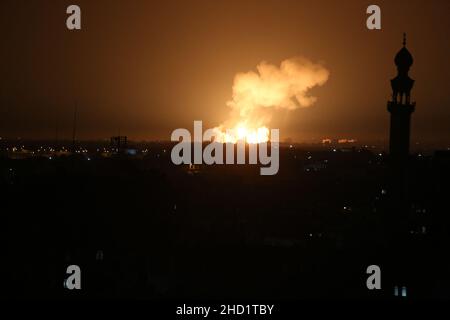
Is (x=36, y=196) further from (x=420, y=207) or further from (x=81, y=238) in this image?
(x=420, y=207)

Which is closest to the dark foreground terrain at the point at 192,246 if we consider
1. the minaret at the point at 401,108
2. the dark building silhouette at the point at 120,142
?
the minaret at the point at 401,108

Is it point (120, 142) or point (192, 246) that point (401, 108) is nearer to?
point (192, 246)

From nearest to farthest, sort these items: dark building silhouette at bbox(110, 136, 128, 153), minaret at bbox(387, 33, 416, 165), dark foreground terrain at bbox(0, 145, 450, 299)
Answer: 1. dark foreground terrain at bbox(0, 145, 450, 299)
2. minaret at bbox(387, 33, 416, 165)
3. dark building silhouette at bbox(110, 136, 128, 153)

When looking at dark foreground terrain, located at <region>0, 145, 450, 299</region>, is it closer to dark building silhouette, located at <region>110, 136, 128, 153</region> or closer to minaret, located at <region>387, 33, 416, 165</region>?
minaret, located at <region>387, 33, 416, 165</region>

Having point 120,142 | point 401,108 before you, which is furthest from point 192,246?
point 120,142

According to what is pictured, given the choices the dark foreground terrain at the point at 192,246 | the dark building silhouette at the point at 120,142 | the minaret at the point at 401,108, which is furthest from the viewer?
the dark building silhouette at the point at 120,142

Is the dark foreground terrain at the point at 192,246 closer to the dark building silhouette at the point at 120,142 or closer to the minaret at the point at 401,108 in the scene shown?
the minaret at the point at 401,108

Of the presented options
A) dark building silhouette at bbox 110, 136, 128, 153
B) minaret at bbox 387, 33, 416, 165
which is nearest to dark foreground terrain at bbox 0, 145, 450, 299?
minaret at bbox 387, 33, 416, 165
